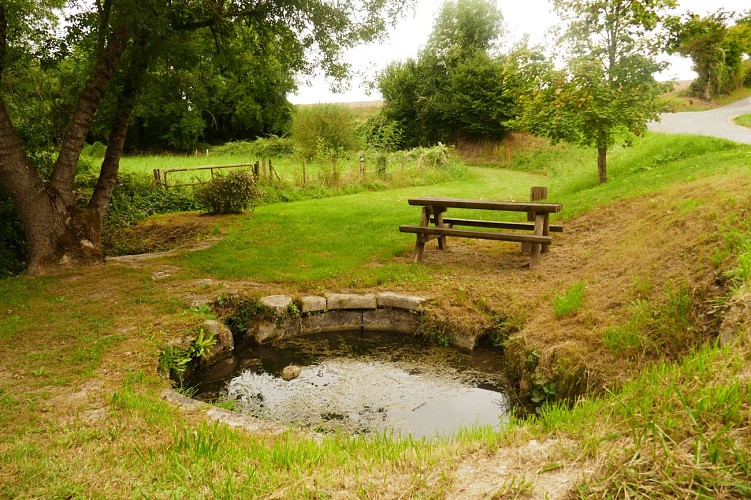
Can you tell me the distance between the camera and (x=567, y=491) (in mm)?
1964

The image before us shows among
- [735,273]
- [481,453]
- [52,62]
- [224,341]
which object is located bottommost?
[224,341]

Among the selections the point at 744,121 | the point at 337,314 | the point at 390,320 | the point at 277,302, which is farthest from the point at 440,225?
the point at 744,121

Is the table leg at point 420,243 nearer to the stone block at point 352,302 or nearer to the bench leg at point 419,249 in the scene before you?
the bench leg at point 419,249

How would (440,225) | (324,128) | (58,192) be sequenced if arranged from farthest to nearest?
(324,128) → (440,225) → (58,192)

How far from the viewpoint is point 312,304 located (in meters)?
5.88

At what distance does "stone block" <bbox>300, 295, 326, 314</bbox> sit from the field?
0.99ft

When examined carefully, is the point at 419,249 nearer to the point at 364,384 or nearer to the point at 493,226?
the point at 493,226

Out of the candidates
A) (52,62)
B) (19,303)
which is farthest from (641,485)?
(52,62)

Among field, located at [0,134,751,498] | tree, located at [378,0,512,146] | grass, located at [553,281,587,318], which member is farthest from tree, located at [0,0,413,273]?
tree, located at [378,0,512,146]

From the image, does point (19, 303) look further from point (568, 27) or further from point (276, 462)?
point (568, 27)

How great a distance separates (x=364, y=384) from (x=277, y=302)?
1.71 metres

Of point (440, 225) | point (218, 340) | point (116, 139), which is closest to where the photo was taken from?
point (218, 340)

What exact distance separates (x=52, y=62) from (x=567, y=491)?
9642 mm

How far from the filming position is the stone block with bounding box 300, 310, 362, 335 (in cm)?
592
